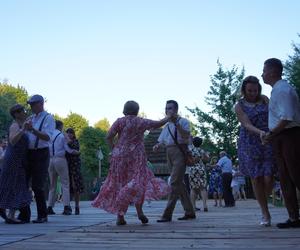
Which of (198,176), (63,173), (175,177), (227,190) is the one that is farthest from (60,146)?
(227,190)

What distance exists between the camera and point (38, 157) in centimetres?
784

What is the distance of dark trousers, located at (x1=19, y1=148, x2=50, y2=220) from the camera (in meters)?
7.79

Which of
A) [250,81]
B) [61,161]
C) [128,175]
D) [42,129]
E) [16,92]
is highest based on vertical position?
[16,92]

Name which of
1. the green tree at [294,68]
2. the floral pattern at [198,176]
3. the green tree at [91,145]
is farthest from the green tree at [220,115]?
the green tree at [91,145]

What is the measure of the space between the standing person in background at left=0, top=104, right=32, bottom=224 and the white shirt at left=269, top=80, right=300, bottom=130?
12.5 feet

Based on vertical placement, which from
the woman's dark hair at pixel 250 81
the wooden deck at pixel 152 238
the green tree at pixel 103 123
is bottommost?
the wooden deck at pixel 152 238

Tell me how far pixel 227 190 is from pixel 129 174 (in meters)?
9.78

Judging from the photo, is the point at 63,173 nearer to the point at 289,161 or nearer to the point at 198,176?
the point at 198,176

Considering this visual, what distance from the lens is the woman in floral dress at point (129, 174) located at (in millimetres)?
6793

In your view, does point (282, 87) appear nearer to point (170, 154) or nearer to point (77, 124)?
point (170, 154)

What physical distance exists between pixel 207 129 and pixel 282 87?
126 ft

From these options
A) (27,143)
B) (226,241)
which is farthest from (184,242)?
(27,143)

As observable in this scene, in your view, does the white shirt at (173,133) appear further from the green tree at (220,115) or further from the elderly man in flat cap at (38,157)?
the green tree at (220,115)

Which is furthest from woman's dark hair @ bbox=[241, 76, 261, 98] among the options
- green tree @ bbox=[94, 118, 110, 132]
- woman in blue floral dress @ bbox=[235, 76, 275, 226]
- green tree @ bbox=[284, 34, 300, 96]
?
green tree @ bbox=[94, 118, 110, 132]
